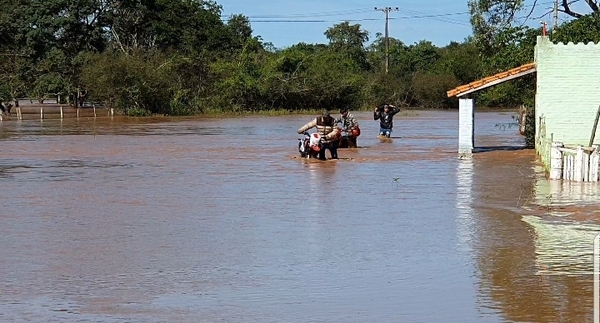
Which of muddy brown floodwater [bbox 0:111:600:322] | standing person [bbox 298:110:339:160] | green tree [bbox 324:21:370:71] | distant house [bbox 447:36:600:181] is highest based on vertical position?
green tree [bbox 324:21:370:71]

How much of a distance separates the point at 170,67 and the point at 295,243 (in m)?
62.6

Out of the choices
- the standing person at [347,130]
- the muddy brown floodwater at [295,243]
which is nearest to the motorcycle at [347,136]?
the standing person at [347,130]

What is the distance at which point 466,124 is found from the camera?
97.3ft

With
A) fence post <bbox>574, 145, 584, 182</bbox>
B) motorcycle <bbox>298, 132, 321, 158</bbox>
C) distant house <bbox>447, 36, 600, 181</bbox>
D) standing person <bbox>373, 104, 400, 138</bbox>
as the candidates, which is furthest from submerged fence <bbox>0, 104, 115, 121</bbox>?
fence post <bbox>574, 145, 584, 182</bbox>

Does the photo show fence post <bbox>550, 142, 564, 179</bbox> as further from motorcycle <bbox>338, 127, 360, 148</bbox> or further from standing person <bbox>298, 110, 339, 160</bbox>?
motorcycle <bbox>338, 127, 360, 148</bbox>

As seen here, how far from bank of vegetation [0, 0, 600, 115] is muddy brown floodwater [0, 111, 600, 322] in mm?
41035

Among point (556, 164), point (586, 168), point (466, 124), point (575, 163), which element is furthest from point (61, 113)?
point (586, 168)

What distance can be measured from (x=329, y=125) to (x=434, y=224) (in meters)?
12.8

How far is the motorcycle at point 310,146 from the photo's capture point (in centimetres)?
2688

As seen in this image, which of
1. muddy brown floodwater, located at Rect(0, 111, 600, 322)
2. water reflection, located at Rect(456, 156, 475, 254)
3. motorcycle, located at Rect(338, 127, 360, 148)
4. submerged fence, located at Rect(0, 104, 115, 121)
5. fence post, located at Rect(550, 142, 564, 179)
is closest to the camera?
muddy brown floodwater, located at Rect(0, 111, 600, 322)

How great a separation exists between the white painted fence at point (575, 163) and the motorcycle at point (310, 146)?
7756 millimetres

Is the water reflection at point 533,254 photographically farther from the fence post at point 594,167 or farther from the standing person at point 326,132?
the standing person at point 326,132

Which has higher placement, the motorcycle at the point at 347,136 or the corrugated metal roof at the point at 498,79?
the corrugated metal roof at the point at 498,79

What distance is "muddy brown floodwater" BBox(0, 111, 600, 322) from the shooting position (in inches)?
372
